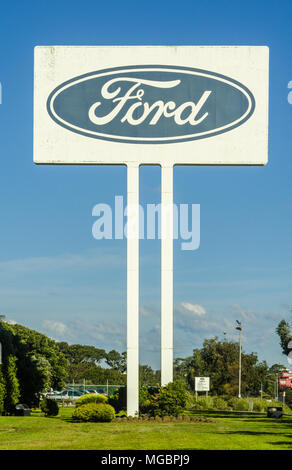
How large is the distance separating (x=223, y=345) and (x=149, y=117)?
4676cm

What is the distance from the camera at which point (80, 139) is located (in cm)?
2952

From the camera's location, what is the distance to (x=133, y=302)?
28.6m

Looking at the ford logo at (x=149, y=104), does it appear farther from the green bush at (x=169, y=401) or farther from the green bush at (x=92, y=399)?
the green bush at (x=92, y=399)

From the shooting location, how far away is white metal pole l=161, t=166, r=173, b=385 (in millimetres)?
28344

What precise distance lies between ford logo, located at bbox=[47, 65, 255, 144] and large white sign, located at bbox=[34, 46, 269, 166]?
0.15 ft

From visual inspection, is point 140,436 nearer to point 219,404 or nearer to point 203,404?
point 203,404

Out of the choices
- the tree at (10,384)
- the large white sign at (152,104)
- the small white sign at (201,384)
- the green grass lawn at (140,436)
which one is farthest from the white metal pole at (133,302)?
the small white sign at (201,384)

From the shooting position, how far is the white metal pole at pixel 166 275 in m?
28.3

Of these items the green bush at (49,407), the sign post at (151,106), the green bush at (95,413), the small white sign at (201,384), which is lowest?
the small white sign at (201,384)

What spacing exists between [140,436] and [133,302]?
8613 millimetres

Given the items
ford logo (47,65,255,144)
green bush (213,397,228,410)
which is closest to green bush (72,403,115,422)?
ford logo (47,65,255,144)

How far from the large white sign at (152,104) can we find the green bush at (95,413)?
36.5ft
